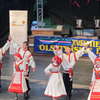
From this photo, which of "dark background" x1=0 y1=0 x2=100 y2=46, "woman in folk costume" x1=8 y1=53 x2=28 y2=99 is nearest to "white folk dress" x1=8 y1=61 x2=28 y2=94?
"woman in folk costume" x1=8 y1=53 x2=28 y2=99

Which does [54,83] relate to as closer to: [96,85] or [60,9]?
[96,85]

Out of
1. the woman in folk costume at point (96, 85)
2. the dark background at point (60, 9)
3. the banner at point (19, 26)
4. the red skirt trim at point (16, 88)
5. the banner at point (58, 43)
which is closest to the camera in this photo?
the woman in folk costume at point (96, 85)

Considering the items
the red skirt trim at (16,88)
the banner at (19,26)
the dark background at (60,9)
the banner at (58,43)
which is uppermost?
the dark background at (60,9)

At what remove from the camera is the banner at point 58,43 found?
58.2ft

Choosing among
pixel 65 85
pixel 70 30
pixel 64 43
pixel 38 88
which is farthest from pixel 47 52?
pixel 65 85

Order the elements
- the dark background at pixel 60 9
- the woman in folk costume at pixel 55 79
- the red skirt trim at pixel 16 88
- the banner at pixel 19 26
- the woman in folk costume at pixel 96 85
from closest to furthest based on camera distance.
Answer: the woman in folk costume at pixel 96 85 < the woman in folk costume at pixel 55 79 < the red skirt trim at pixel 16 88 < the banner at pixel 19 26 < the dark background at pixel 60 9

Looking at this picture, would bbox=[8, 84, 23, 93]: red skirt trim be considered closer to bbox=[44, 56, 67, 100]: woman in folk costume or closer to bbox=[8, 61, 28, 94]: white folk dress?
bbox=[8, 61, 28, 94]: white folk dress

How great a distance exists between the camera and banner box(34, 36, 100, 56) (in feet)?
58.2

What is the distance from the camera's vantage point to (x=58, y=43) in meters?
18.1

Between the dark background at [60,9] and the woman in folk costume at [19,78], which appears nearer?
the woman in folk costume at [19,78]

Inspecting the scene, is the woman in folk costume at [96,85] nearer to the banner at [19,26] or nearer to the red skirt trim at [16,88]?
the red skirt trim at [16,88]

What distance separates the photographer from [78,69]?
51.0ft

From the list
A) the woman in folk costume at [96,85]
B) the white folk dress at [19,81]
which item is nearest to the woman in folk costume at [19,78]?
the white folk dress at [19,81]

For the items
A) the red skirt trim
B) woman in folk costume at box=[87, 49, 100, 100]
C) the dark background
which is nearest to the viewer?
woman in folk costume at box=[87, 49, 100, 100]
